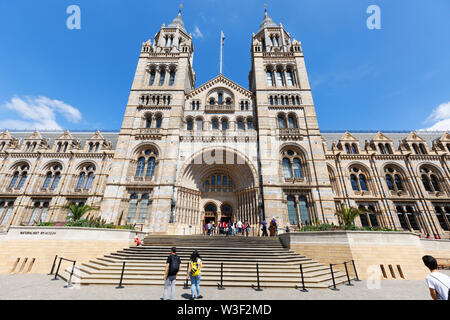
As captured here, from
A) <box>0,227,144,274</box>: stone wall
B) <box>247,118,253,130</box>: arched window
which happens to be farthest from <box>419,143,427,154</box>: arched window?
<box>0,227,144,274</box>: stone wall

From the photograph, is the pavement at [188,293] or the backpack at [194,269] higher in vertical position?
the backpack at [194,269]

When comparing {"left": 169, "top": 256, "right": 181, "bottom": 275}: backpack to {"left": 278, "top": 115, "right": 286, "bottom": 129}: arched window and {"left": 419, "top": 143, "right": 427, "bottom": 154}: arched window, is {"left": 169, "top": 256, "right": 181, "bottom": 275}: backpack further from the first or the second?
{"left": 419, "top": 143, "right": 427, "bottom": 154}: arched window

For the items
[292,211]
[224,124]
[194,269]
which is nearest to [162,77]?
[224,124]

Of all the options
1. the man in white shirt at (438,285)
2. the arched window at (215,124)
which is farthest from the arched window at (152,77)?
the man in white shirt at (438,285)

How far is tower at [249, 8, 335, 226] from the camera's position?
1841 centimetres

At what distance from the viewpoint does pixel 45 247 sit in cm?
1105

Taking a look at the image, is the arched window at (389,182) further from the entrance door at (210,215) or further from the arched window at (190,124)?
the arched window at (190,124)

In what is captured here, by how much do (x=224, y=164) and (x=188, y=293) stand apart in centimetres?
1511

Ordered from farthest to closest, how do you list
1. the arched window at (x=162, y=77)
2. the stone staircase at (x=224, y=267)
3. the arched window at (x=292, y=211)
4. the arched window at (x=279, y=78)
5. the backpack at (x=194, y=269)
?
the arched window at (x=162, y=77)
the arched window at (x=279, y=78)
the arched window at (x=292, y=211)
the stone staircase at (x=224, y=267)
the backpack at (x=194, y=269)

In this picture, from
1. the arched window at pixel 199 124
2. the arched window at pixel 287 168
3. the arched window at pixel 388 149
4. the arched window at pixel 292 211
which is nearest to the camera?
the arched window at pixel 292 211

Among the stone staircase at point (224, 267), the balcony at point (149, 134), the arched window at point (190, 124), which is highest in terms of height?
the arched window at point (190, 124)

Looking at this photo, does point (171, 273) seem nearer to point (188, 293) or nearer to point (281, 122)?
point (188, 293)

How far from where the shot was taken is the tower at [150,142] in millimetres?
18359

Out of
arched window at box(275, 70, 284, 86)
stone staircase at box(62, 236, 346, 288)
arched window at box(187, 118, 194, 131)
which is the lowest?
stone staircase at box(62, 236, 346, 288)
